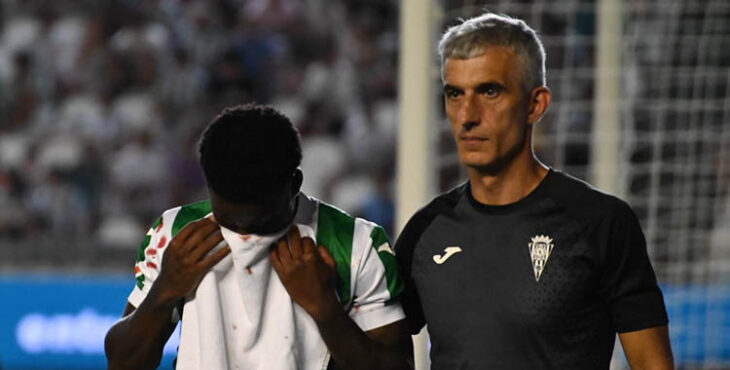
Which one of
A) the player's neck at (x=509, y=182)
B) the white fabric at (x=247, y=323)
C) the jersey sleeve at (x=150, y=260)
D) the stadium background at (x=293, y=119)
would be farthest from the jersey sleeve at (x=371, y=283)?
the stadium background at (x=293, y=119)

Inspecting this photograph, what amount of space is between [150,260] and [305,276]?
1.14ft

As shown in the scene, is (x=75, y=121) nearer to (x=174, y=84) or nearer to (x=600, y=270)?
(x=174, y=84)

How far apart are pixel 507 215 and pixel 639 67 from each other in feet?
12.2

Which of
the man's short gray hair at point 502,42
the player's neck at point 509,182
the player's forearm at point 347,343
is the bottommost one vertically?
the player's forearm at point 347,343

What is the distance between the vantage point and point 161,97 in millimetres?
9938

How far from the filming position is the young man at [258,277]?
220 cm

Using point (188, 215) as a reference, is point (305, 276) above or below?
below

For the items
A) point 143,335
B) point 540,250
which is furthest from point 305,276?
point 540,250

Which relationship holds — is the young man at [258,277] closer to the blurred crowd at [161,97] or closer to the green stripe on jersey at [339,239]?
the green stripe on jersey at [339,239]

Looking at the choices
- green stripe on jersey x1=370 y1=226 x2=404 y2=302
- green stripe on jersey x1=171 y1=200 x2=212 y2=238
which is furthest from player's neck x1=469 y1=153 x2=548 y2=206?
green stripe on jersey x1=171 y1=200 x2=212 y2=238

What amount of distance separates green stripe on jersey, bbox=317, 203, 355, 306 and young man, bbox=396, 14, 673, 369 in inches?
10.1

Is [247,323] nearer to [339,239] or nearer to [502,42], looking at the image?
[339,239]

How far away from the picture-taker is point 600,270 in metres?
2.49

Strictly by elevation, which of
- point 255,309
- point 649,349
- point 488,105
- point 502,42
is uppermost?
point 502,42
